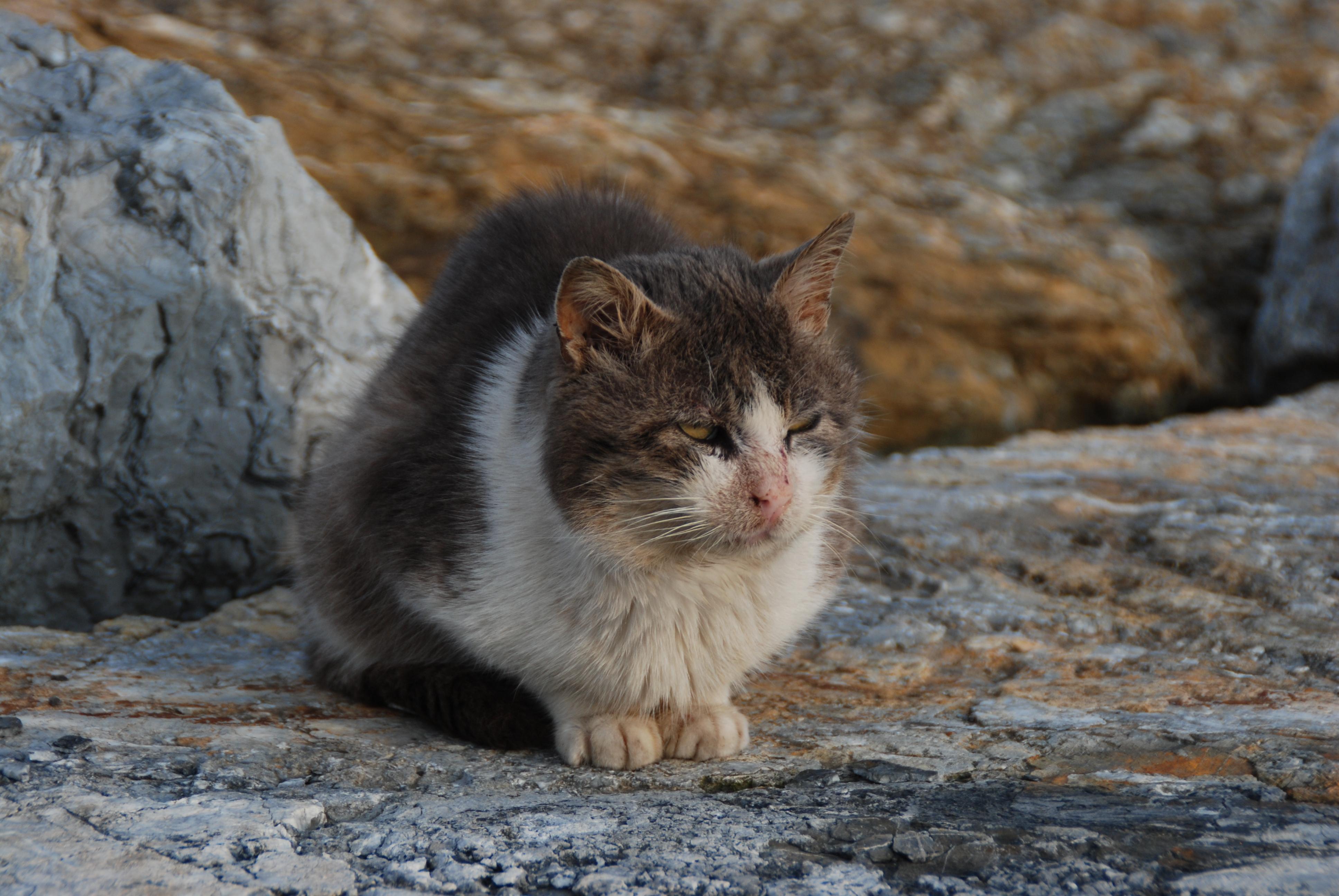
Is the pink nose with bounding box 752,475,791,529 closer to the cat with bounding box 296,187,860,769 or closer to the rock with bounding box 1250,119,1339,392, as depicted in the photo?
the cat with bounding box 296,187,860,769

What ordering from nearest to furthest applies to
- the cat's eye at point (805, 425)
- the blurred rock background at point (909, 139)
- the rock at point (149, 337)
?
the cat's eye at point (805, 425) < the rock at point (149, 337) < the blurred rock background at point (909, 139)

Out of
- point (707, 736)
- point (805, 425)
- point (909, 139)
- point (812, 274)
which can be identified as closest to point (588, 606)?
point (707, 736)

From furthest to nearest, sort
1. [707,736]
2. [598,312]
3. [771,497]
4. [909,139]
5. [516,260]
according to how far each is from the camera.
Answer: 1. [909,139]
2. [516,260]
3. [707,736]
4. [598,312]
5. [771,497]

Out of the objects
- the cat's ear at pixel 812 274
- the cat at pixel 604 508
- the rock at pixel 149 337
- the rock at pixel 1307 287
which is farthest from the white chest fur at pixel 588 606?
the rock at pixel 1307 287

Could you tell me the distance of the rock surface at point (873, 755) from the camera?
1583 millimetres

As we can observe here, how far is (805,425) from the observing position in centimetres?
221

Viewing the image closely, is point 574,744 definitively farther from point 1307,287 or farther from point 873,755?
point 1307,287

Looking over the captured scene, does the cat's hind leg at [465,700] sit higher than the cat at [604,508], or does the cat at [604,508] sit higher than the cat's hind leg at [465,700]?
the cat at [604,508]

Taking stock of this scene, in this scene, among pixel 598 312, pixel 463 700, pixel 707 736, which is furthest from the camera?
pixel 463 700

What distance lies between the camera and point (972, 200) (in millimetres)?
7074

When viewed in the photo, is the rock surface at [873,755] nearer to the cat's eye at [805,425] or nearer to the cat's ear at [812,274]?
the cat's eye at [805,425]

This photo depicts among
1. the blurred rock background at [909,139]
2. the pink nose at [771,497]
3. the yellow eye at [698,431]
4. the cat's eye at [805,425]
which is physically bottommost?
the pink nose at [771,497]

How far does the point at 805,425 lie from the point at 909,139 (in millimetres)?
5969

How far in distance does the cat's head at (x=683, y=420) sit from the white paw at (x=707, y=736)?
401 millimetres
